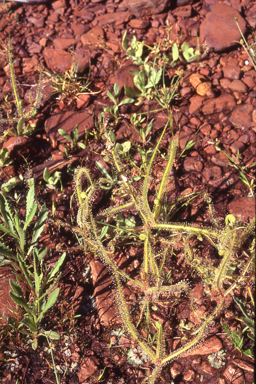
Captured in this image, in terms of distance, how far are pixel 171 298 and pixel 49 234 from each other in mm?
853

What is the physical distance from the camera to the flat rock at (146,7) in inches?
127

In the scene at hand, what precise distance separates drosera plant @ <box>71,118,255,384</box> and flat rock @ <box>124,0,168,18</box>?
1846mm

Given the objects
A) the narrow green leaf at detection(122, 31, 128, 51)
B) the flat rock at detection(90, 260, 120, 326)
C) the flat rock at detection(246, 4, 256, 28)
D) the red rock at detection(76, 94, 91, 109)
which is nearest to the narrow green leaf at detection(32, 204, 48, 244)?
the flat rock at detection(90, 260, 120, 326)

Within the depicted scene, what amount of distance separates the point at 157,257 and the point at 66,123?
1.27 m

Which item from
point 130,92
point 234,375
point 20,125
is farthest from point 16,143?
point 234,375

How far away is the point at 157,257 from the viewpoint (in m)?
2.13

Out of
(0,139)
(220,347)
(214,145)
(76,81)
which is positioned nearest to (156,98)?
(214,145)

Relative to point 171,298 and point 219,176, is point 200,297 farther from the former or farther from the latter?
point 219,176

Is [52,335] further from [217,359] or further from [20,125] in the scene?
[20,125]

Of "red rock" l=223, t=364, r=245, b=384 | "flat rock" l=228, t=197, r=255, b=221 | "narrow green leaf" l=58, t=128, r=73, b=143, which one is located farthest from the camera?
"narrow green leaf" l=58, t=128, r=73, b=143

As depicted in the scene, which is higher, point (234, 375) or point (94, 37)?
point (94, 37)

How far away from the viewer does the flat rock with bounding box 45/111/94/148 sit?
2.73m

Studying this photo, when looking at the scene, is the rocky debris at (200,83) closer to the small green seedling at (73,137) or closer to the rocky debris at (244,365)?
the small green seedling at (73,137)

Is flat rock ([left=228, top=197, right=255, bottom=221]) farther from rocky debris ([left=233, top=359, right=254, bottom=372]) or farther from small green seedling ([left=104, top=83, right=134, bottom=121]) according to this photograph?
small green seedling ([left=104, top=83, right=134, bottom=121])
